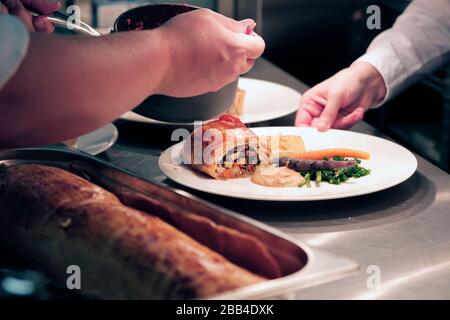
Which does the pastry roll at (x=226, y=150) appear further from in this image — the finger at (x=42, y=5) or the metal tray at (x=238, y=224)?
the finger at (x=42, y=5)

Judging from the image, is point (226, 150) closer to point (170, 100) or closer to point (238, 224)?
point (170, 100)

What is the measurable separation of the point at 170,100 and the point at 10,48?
2.60 ft

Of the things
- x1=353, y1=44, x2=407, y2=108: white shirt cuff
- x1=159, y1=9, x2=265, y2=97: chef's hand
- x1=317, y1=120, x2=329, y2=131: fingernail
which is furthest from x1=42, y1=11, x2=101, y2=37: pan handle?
x1=353, y1=44, x2=407, y2=108: white shirt cuff

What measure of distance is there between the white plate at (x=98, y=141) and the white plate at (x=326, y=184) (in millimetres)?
182

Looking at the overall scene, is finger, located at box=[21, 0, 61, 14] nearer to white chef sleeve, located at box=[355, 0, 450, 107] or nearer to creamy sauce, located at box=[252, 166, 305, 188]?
creamy sauce, located at box=[252, 166, 305, 188]

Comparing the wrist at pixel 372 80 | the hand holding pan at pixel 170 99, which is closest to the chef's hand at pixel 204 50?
the hand holding pan at pixel 170 99

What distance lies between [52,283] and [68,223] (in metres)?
0.10

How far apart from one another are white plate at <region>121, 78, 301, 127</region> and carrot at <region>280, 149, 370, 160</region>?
35 cm

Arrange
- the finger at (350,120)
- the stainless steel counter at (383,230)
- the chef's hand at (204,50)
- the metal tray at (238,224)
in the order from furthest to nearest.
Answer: the finger at (350,120) < the chef's hand at (204,50) < the stainless steel counter at (383,230) < the metal tray at (238,224)

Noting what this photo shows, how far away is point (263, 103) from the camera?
2340 mm

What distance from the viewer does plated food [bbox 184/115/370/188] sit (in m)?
1.64

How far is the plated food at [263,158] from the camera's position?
1642 millimetres

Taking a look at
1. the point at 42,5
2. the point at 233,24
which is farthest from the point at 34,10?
the point at 233,24

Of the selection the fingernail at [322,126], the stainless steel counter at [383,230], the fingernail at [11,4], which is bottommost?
the fingernail at [322,126]
